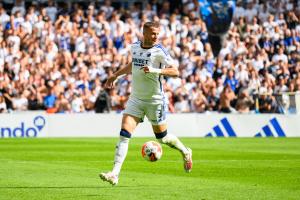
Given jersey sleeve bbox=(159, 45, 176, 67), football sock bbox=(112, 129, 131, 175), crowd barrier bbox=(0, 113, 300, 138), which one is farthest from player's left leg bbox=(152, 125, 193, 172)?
crowd barrier bbox=(0, 113, 300, 138)

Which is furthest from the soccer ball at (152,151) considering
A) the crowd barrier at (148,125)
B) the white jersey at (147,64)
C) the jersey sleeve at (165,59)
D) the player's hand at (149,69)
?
the crowd barrier at (148,125)

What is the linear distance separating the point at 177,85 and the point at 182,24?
380 cm

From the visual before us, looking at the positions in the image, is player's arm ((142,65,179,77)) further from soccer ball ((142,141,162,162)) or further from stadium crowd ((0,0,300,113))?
stadium crowd ((0,0,300,113))

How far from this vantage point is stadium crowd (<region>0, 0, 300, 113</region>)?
30250mm

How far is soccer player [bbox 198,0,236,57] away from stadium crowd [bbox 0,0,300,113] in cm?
30

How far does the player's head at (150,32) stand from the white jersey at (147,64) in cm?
14

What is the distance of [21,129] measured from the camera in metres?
29.2

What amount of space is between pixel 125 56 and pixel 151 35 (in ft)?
63.1

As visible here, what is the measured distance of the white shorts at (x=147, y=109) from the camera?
13.5 meters

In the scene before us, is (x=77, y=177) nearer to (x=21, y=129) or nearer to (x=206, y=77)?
(x=21, y=129)

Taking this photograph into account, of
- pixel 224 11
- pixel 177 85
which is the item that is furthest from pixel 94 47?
pixel 224 11

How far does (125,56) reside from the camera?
106 ft

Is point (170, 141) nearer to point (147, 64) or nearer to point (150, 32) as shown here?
point (147, 64)

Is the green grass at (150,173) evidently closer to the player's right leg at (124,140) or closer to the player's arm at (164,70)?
the player's right leg at (124,140)
